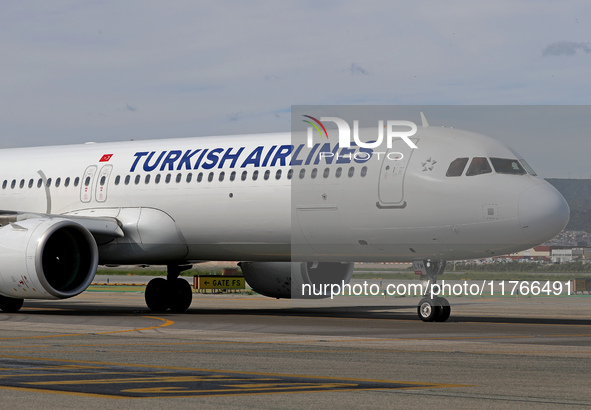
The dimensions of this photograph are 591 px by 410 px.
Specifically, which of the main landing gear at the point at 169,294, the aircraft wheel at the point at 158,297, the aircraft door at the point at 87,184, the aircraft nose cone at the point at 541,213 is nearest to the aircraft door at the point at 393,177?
the aircraft nose cone at the point at 541,213

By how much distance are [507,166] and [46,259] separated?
12.8 m

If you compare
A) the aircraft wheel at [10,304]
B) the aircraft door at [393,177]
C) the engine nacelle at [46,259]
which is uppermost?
the aircraft door at [393,177]

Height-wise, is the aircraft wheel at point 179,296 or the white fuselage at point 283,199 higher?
the white fuselage at point 283,199

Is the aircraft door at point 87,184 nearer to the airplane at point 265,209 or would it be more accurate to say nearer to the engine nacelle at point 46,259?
the airplane at point 265,209

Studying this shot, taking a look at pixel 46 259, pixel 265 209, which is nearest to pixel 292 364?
pixel 265 209

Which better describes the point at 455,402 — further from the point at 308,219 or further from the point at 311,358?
the point at 308,219

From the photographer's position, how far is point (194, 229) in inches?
1086

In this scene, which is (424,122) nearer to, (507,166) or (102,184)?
(507,166)

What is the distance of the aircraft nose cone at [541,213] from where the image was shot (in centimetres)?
2219

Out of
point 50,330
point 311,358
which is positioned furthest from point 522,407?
point 50,330

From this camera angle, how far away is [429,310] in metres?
23.4

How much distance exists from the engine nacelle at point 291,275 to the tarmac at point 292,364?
20.6 ft

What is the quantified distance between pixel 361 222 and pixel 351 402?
14644 millimetres

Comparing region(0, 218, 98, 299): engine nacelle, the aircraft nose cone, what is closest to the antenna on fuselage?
the aircraft nose cone
